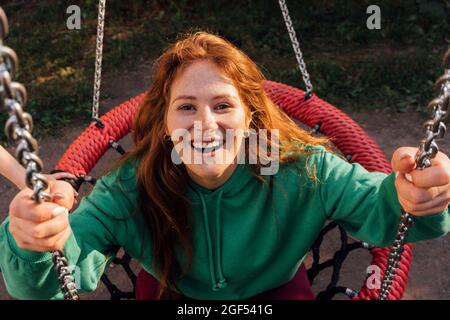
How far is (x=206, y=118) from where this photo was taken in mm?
1183

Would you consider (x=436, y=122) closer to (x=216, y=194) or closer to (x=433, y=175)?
(x=433, y=175)

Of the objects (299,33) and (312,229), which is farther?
(299,33)

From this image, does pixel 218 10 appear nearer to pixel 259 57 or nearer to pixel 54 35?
pixel 259 57

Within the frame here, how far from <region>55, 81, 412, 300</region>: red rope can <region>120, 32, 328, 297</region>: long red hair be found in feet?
1.53

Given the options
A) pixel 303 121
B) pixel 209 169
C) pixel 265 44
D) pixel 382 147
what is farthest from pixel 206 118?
pixel 265 44

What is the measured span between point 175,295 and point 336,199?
1.72 ft

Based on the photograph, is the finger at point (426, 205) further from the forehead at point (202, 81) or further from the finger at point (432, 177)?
the forehead at point (202, 81)

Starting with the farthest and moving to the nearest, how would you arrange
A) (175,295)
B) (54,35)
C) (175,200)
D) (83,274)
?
(54,35) < (175,295) < (175,200) < (83,274)

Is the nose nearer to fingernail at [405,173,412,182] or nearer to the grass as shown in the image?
fingernail at [405,173,412,182]

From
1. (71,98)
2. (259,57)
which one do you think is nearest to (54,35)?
(71,98)

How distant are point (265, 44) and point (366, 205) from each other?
270cm

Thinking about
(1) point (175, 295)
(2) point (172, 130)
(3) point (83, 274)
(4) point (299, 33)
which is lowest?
(1) point (175, 295)

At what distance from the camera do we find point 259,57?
143 inches

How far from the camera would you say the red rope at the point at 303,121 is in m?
1.82
